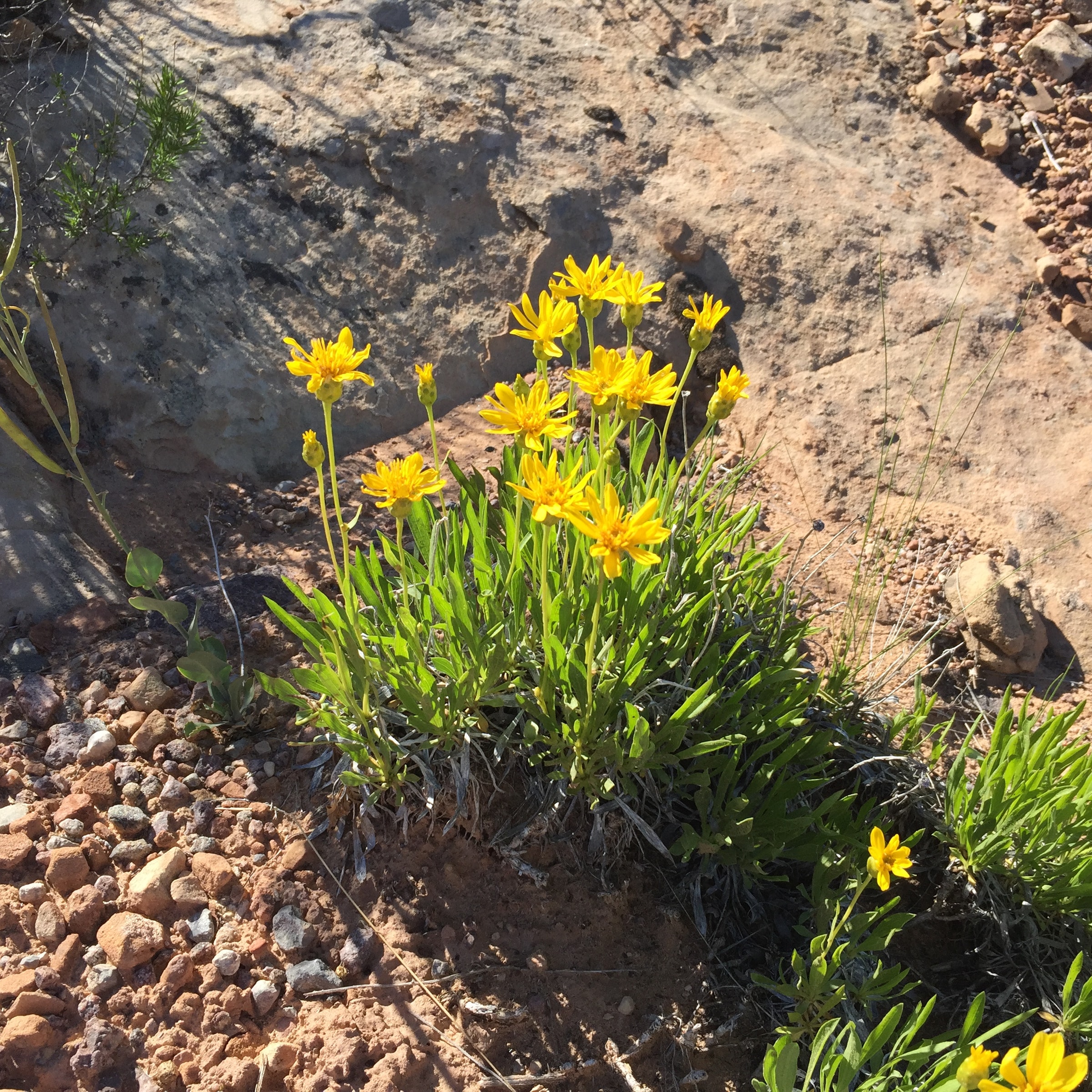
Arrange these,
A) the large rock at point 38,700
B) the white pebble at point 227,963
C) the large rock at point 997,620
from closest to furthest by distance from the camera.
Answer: the white pebble at point 227,963 < the large rock at point 38,700 < the large rock at point 997,620

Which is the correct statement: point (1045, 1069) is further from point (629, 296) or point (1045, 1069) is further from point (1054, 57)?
point (1054, 57)

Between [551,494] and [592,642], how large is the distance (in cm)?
32

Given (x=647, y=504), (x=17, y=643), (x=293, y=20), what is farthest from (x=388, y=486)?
(x=293, y=20)

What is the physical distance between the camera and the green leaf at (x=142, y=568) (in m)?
2.47

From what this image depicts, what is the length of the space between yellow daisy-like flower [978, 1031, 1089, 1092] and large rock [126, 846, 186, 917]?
164 centimetres

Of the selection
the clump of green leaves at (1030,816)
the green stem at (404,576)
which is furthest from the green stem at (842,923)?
the green stem at (404,576)

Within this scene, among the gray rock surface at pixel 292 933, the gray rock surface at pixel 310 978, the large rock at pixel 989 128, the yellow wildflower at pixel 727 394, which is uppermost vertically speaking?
the large rock at pixel 989 128

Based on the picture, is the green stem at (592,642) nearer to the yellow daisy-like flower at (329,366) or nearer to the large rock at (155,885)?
the yellow daisy-like flower at (329,366)

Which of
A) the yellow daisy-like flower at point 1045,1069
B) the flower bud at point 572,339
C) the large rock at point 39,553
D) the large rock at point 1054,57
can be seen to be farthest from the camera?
the large rock at point 1054,57

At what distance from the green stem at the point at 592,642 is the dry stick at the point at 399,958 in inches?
26.4

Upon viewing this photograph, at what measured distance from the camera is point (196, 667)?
7.72 feet

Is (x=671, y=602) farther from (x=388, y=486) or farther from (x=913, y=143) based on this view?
(x=913, y=143)

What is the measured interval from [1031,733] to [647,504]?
151 cm

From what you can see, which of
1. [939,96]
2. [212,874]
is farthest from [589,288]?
[939,96]
